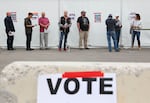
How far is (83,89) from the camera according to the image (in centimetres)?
310

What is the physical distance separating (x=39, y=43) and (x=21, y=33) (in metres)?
1.01

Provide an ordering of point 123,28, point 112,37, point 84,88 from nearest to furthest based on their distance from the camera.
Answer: point 84,88 < point 112,37 < point 123,28

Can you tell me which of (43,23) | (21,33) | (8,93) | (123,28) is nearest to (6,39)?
(21,33)

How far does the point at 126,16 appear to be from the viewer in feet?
69.1

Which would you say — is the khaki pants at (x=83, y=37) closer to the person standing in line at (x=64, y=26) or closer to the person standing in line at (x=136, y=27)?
the person standing in line at (x=64, y=26)

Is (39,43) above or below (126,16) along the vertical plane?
below

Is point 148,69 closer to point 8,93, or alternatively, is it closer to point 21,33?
point 8,93

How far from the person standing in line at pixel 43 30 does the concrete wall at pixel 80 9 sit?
0.44 meters

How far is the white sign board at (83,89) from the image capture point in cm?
311

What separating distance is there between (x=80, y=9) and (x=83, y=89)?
59.8ft

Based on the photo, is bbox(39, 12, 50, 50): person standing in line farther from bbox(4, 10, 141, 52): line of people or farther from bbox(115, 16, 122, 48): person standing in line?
bbox(115, 16, 122, 48): person standing in line

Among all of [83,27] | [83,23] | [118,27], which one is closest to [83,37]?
[83,27]

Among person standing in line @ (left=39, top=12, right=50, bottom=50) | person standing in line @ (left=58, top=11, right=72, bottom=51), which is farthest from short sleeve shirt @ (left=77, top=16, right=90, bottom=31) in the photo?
person standing in line @ (left=39, top=12, right=50, bottom=50)

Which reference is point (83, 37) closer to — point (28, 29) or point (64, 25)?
point (64, 25)
